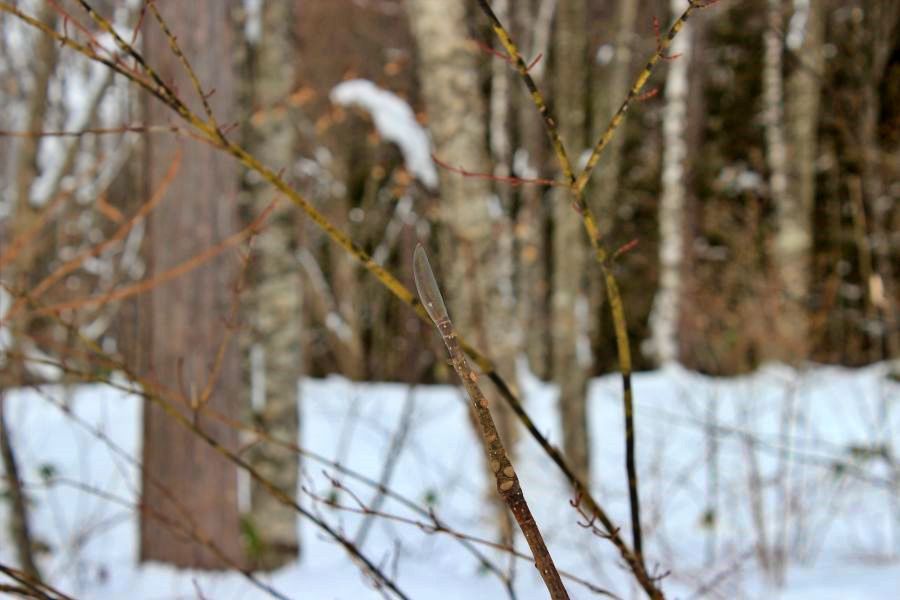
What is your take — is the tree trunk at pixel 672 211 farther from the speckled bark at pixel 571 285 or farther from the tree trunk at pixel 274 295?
the tree trunk at pixel 274 295

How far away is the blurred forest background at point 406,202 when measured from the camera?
2.91 metres

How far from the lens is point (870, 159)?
3238mm

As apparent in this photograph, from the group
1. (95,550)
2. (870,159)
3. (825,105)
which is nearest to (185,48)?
(95,550)

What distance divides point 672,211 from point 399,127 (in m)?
6.55

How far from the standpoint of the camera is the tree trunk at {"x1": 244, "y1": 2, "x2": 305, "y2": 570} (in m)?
3.63

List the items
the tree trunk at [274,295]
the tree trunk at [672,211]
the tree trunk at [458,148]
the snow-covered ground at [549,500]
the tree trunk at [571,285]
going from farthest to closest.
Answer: the tree trunk at [672,211]
the tree trunk at [571,285]
the tree trunk at [274,295]
the tree trunk at [458,148]
the snow-covered ground at [549,500]

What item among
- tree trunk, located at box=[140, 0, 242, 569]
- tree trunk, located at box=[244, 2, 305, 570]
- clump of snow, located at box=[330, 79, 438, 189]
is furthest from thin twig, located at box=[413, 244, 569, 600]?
clump of snow, located at box=[330, 79, 438, 189]

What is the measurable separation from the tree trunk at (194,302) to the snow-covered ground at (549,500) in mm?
195

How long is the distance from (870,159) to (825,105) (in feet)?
23.0

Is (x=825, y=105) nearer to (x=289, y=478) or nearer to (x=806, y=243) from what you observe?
(x=806, y=243)

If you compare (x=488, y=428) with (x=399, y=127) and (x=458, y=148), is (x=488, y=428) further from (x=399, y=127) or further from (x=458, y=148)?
(x=399, y=127)

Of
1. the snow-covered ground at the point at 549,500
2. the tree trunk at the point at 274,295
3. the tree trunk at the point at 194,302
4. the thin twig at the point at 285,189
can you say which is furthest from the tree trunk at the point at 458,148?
the thin twig at the point at 285,189

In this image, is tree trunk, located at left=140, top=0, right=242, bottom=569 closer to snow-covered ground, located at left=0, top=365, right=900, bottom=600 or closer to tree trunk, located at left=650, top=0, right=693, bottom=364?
snow-covered ground, located at left=0, top=365, right=900, bottom=600

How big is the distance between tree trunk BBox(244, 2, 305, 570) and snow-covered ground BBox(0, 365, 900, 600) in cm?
23
